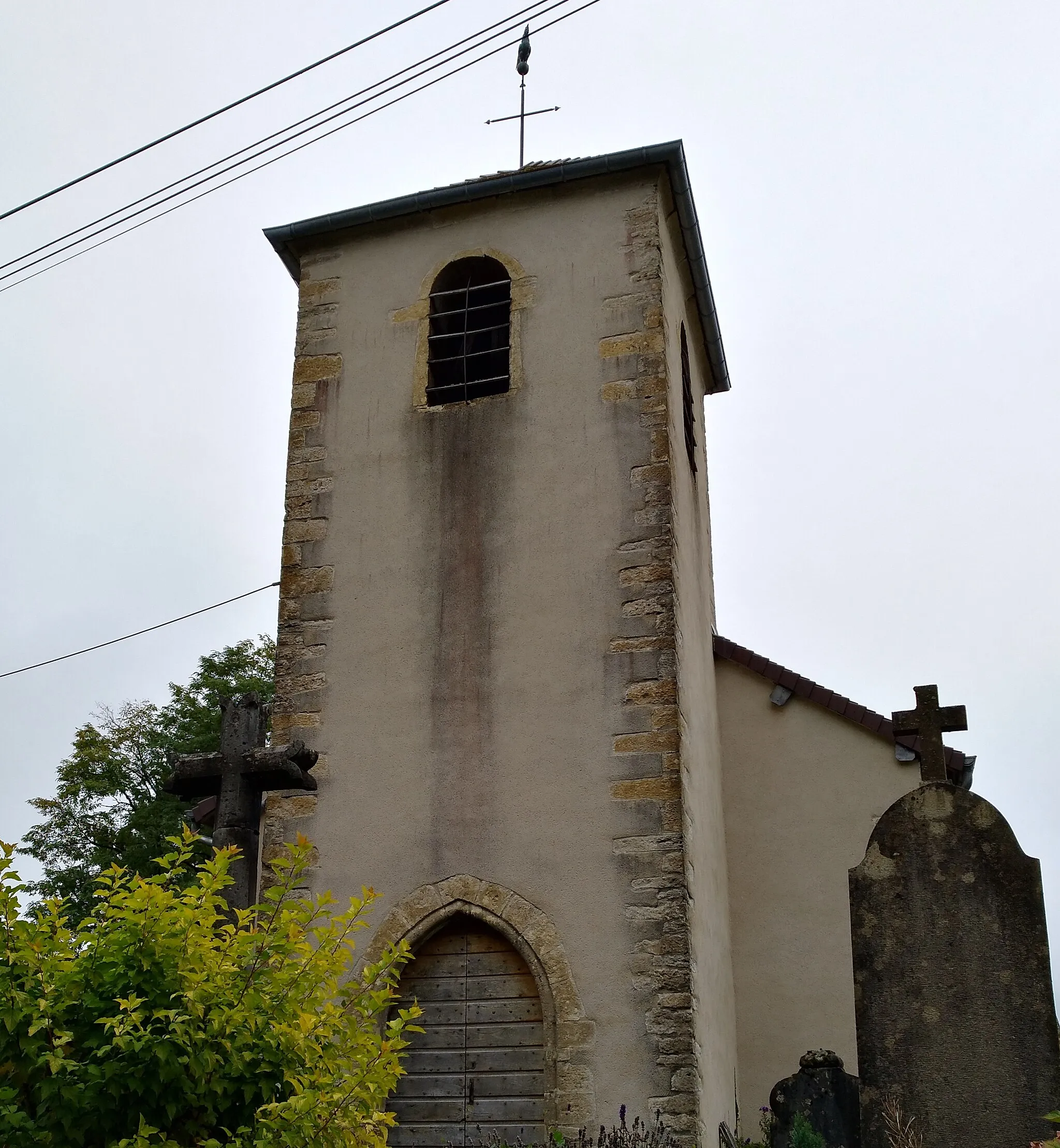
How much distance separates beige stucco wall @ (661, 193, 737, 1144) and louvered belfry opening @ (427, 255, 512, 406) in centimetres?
129

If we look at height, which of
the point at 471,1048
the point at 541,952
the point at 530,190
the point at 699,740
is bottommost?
the point at 471,1048

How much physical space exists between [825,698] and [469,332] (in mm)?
4029

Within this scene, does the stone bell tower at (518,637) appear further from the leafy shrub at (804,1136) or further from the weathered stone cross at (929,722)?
the weathered stone cross at (929,722)

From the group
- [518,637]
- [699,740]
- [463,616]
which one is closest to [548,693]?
[518,637]

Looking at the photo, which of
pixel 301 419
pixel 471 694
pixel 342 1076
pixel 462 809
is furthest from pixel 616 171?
pixel 342 1076

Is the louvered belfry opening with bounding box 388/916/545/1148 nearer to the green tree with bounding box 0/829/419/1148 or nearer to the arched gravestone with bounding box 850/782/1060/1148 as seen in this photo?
the arched gravestone with bounding box 850/782/1060/1148

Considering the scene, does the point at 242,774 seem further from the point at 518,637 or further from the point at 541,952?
the point at 518,637

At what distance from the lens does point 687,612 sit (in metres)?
9.78

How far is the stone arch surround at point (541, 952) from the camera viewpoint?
7.88 m

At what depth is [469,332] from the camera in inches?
401

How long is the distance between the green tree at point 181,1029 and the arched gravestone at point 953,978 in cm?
228

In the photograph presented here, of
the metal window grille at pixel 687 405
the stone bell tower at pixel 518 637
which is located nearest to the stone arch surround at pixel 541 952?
the stone bell tower at pixel 518 637

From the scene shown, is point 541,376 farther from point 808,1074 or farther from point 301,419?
point 808,1074

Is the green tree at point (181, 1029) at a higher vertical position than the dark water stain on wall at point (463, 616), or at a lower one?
lower
